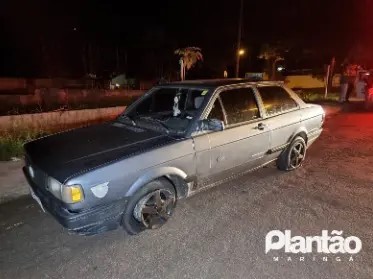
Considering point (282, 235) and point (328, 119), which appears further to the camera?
point (328, 119)

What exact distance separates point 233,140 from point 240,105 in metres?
0.56

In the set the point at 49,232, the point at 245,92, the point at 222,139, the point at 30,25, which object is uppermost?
the point at 30,25

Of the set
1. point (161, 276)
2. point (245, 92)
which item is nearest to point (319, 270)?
point (161, 276)

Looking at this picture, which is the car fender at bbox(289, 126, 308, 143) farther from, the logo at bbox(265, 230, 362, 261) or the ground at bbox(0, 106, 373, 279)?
the logo at bbox(265, 230, 362, 261)

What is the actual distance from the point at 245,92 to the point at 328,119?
7.82 metres

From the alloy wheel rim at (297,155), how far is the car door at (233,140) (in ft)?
3.05

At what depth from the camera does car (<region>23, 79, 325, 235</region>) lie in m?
3.34

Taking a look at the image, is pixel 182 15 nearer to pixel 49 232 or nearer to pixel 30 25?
pixel 30 25

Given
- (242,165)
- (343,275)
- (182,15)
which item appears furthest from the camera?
(182,15)

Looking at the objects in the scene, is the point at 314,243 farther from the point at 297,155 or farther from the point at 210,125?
the point at 297,155

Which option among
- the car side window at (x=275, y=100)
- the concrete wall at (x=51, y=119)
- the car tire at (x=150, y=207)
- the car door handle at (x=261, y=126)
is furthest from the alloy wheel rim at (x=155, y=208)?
the concrete wall at (x=51, y=119)

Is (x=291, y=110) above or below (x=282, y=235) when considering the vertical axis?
above

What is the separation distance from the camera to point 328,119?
11.5 m

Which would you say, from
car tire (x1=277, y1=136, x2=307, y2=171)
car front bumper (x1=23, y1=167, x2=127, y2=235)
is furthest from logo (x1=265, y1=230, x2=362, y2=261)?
car tire (x1=277, y1=136, x2=307, y2=171)
